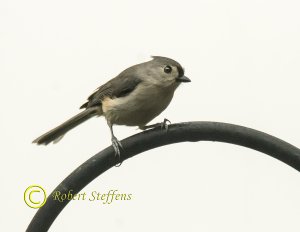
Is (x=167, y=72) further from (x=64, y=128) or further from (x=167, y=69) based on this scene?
(x=64, y=128)

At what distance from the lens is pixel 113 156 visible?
276 cm

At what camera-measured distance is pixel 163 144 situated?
2820mm

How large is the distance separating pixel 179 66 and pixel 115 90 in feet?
1.47

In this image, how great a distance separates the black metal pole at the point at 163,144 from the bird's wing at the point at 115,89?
107 centimetres

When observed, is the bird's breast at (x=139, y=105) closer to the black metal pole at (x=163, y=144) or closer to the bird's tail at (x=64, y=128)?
the bird's tail at (x=64, y=128)

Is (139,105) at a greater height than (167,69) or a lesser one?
lesser

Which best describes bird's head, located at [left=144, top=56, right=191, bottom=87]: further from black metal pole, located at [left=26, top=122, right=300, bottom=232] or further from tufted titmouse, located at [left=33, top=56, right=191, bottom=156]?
black metal pole, located at [left=26, top=122, right=300, bottom=232]

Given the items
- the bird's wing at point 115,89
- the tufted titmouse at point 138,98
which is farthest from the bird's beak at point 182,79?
the bird's wing at point 115,89

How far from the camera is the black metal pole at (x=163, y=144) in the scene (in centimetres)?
258

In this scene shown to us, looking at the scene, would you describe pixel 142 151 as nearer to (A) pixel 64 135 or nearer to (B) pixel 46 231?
(B) pixel 46 231

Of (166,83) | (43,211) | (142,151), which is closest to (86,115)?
(166,83)

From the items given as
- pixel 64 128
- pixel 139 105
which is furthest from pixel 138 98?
pixel 64 128

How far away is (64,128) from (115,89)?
45cm

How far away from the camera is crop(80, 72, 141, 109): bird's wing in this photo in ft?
12.8
